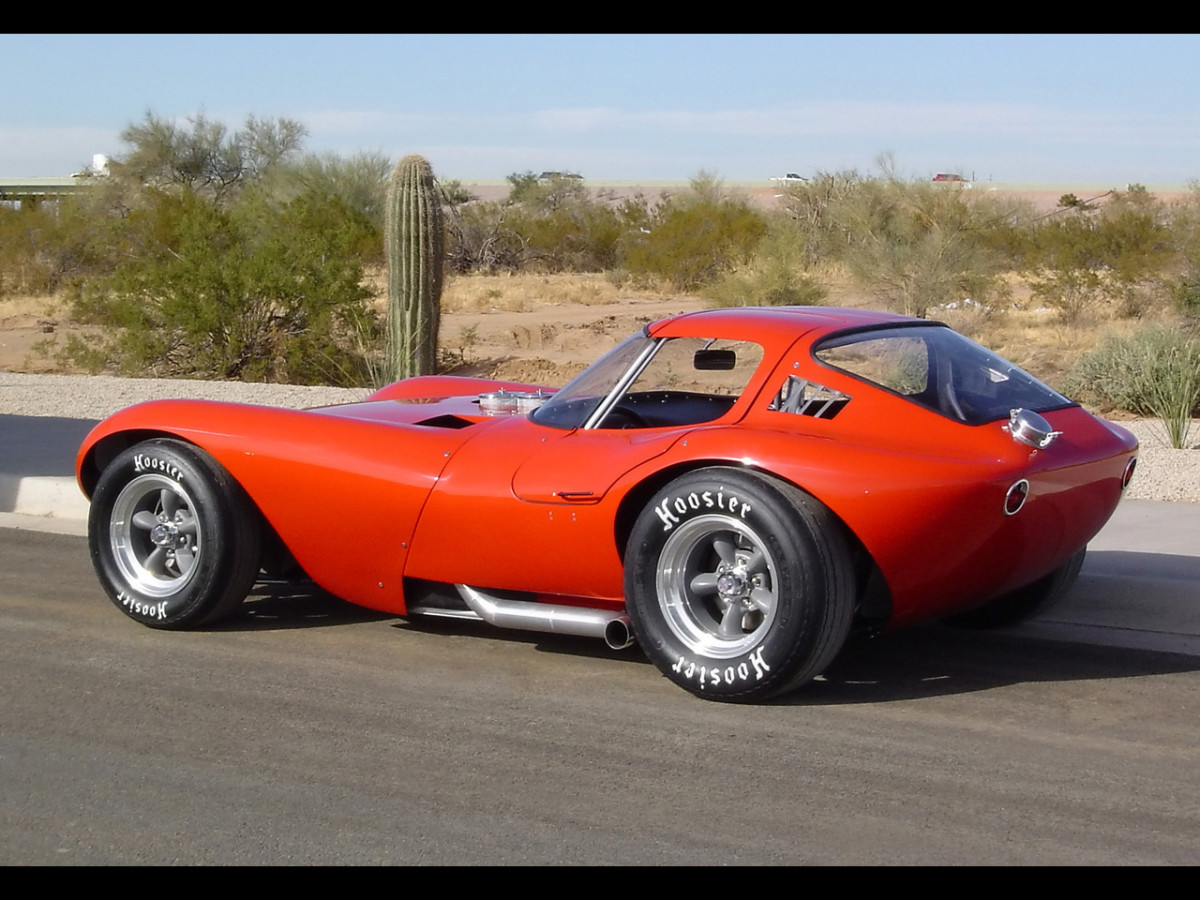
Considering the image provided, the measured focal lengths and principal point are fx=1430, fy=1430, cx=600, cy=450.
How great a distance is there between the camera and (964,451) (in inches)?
192

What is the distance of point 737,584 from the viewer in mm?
5023

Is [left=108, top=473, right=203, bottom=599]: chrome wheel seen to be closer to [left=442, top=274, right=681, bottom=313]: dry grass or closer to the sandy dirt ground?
the sandy dirt ground

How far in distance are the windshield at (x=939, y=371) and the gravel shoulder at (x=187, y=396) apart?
4653mm

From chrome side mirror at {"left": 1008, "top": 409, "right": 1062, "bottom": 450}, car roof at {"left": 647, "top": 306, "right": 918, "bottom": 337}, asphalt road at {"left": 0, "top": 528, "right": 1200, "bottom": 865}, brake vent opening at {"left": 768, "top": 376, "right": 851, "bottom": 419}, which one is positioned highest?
car roof at {"left": 647, "top": 306, "right": 918, "bottom": 337}

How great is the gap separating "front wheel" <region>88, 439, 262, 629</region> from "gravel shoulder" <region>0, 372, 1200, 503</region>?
6442mm

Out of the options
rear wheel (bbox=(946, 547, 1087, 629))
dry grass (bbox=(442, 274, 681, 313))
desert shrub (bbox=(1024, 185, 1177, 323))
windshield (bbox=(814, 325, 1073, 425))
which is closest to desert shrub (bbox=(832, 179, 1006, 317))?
desert shrub (bbox=(1024, 185, 1177, 323))

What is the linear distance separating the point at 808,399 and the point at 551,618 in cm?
129

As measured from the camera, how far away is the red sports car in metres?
4.81

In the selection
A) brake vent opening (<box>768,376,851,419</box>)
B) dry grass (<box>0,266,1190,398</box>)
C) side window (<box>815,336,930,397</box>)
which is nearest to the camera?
brake vent opening (<box>768,376,851,419</box>)

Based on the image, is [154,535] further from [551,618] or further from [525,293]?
[525,293]

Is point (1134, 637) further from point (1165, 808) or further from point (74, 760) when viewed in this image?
point (74, 760)

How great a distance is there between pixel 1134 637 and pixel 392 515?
3.14 meters

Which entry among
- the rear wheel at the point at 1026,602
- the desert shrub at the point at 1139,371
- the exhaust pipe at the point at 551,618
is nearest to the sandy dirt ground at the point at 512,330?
the desert shrub at the point at 1139,371

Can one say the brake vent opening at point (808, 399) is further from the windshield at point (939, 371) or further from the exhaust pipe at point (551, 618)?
the exhaust pipe at point (551, 618)
